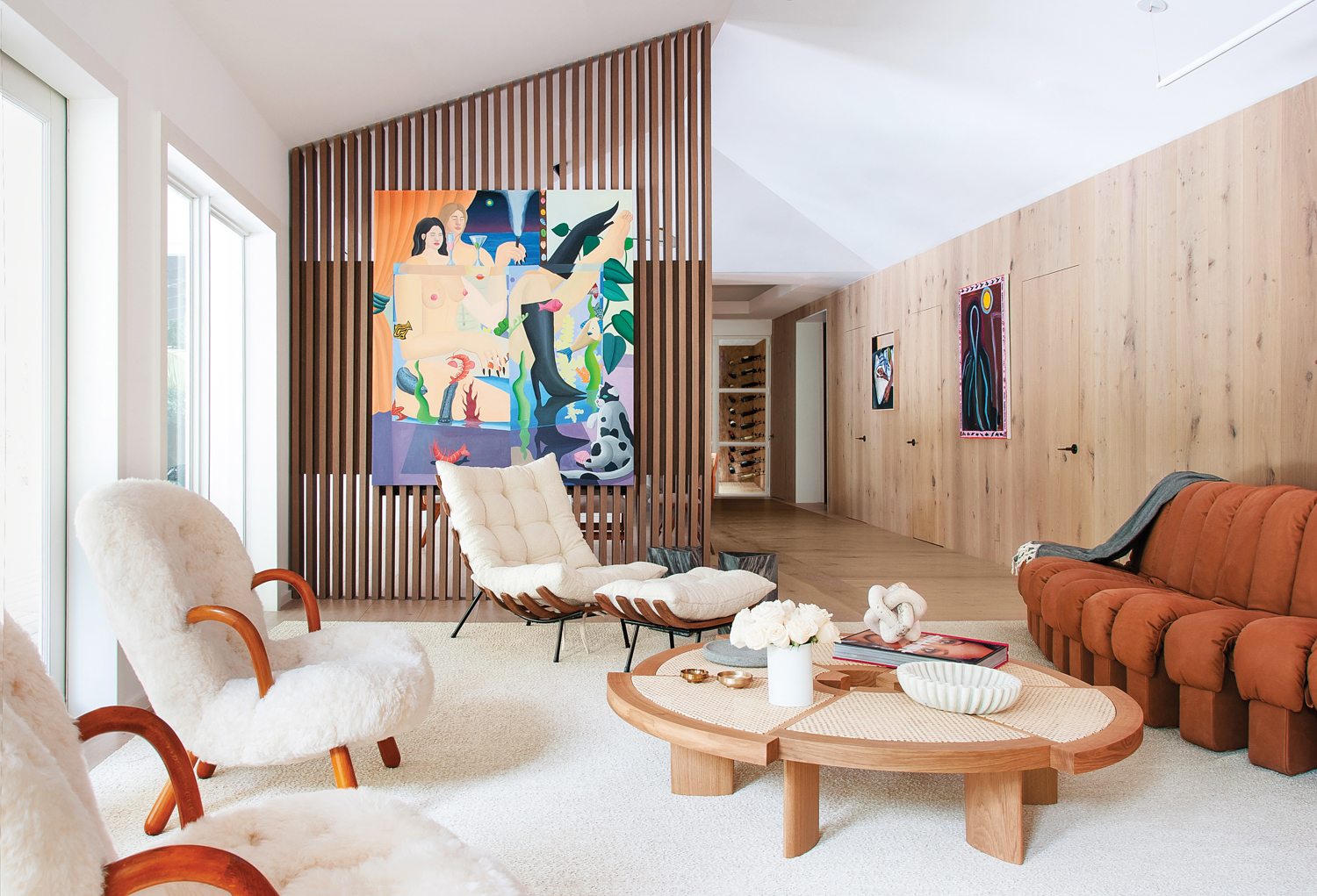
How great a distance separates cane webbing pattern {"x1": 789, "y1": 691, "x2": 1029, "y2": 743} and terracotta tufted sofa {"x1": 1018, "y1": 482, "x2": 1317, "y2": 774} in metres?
1.00

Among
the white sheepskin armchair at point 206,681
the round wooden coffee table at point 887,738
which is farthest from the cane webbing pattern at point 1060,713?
the white sheepskin armchair at point 206,681

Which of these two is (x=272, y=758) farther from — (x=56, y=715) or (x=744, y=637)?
(x=744, y=637)

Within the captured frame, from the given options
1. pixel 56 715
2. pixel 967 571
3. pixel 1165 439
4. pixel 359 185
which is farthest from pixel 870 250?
pixel 56 715

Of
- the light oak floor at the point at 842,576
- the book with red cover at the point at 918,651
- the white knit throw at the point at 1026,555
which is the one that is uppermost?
the white knit throw at the point at 1026,555

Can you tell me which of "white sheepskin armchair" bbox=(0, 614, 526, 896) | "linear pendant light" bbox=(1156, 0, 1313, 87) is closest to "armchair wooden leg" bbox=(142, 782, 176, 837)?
"white sheepskin armchair" bbox=(0, 614, 526, 896)

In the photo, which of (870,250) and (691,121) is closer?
(691,121)

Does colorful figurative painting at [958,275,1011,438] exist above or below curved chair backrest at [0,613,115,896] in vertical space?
above

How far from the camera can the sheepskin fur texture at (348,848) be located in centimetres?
113

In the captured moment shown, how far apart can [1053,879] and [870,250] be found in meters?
6.84

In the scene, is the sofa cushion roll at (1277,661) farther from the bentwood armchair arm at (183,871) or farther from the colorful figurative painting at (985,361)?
the colorful figurative painting at (985,361)

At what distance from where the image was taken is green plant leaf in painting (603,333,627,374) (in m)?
4.76

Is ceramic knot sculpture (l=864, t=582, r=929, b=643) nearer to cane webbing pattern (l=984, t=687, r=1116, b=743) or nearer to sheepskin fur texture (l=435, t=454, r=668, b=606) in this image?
cane webbing pattern (l=984, t=687, r=1116, b=743)

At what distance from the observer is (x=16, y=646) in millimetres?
1088

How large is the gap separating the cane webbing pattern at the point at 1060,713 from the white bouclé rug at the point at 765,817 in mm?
286
